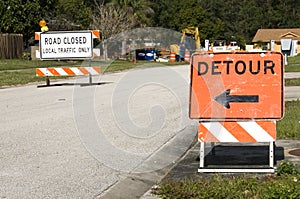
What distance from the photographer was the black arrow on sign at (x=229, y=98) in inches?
306

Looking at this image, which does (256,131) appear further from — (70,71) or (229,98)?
(70,71)

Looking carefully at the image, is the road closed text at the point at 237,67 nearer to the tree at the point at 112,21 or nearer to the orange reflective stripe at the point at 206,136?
the orange reflective stripe at the point at 206,136

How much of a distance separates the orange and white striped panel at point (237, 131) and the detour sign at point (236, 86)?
0.07 metres

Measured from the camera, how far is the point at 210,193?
21.2 feet

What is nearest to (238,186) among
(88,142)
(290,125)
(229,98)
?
(229,98)

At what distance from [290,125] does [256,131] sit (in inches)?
139

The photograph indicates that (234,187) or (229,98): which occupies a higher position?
(229,98)

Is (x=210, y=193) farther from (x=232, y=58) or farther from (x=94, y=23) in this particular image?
(x=94, y=23)

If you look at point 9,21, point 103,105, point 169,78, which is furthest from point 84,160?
point 9,21

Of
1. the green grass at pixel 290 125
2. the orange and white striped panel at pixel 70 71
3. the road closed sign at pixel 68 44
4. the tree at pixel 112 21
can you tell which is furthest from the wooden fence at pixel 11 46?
the green grass at pixel 290 125

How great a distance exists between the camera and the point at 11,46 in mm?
47000

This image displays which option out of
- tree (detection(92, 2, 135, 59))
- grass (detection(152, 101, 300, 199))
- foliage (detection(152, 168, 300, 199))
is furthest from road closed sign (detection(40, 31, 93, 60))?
tree (detection(92, 2, 135, 59))

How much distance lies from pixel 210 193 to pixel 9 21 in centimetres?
4400

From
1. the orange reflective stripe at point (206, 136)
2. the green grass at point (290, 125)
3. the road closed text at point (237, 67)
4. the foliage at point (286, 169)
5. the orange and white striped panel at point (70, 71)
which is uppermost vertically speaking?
the road closed text at point (237, 67)
